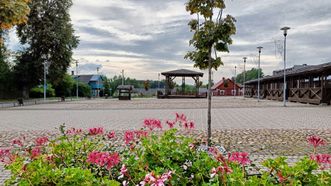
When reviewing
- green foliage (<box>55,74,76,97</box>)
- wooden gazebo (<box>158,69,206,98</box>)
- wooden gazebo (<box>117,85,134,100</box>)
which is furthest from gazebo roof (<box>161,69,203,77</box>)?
green foliage (<box>55,74,76,97</box>)

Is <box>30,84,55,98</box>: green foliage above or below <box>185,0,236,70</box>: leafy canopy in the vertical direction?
below

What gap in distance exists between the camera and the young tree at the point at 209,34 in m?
7.11

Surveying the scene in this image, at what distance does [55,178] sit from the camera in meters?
2.26

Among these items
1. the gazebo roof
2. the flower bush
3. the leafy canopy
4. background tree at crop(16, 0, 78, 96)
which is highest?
background tree at crop(16, 0, 78, 96)

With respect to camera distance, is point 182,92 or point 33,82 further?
point 182,92

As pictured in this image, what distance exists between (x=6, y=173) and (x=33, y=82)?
37.8m

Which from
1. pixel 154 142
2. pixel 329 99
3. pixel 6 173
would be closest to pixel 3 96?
pixel 329 99

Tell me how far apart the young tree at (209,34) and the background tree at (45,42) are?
3278 cm

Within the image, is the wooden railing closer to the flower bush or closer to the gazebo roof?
the gazebo roof

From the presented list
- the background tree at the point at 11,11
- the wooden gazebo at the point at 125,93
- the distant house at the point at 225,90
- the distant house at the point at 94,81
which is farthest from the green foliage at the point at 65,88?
the background tree at the point at 11,11

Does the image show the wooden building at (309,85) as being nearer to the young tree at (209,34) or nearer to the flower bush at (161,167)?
the young tree at (209,34)

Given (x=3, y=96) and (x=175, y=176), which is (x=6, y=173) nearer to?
(x=175, y=176)

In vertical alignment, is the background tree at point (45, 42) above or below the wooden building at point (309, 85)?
above

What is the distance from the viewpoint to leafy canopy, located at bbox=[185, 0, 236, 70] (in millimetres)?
7109
